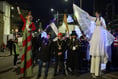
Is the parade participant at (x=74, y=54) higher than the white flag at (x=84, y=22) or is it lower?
lower

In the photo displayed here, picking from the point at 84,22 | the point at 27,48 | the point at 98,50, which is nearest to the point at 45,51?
the point at 27,48

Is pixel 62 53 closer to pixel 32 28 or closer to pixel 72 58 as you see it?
pixel 72 58

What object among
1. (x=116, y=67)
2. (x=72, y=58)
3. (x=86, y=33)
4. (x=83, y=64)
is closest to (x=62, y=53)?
(x=72, y=58)

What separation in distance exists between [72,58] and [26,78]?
2624mm

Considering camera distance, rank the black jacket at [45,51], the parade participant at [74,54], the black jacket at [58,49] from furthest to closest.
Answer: the parade participant at [74,54], the black jacket at [58,49], the black jacket at [45,51]

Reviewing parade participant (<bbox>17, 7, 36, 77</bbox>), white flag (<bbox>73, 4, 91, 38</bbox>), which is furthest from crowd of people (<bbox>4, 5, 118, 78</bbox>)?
white flag (<bbox>73, 4, 91, 38</bbox>)

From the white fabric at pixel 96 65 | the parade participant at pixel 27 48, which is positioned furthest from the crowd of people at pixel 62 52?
the white fabric at pixel 96 65

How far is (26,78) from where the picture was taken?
9938 mm

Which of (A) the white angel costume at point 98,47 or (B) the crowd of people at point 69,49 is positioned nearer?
(B) the crowd of people at point 69,49

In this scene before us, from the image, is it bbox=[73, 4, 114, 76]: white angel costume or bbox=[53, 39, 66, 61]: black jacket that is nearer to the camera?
bbox=[73, 4, 114, 76]: white angel costume

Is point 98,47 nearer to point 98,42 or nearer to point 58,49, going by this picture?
point 98,42

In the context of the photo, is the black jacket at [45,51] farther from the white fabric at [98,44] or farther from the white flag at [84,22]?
the white flag at [84,22]

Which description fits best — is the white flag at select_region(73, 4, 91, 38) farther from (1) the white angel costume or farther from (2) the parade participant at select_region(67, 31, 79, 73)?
(1) the white angel costume

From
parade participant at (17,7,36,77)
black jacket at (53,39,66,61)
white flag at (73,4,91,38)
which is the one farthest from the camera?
white flag at (73,4,91,38)
